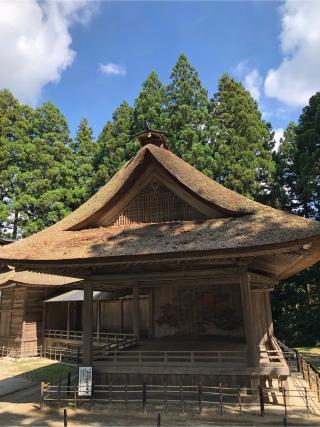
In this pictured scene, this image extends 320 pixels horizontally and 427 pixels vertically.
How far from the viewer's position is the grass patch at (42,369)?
1800cm

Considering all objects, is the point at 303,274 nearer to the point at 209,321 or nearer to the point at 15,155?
the point at 209,321

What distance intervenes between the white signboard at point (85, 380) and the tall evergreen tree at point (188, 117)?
22.2 metres

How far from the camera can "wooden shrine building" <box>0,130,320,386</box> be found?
36.7 ft

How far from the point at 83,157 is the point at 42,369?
25971 millimetres

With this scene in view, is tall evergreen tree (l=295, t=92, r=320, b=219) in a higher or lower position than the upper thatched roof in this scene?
higher

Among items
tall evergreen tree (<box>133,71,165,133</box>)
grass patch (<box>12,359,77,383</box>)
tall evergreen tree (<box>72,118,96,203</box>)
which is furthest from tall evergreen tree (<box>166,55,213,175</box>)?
grass patch (<box>12,359,77,383</box>)

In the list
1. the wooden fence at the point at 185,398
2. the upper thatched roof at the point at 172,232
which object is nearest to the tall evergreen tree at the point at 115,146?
the upper thatched roof at the point at 172,232

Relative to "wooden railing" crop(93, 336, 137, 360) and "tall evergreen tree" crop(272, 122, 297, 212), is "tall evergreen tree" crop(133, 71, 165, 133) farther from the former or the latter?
"wooden railing" crop(93, 336, 137, 360)

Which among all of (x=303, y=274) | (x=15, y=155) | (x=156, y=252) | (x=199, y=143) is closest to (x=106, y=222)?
(x=156, y=252)

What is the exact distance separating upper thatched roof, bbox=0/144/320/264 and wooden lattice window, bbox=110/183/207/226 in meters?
0.49

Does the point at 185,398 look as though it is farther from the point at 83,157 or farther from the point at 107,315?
the point at 83,157

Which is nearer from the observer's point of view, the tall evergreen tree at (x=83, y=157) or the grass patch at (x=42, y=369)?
the grass patch at (x=42, y=369)

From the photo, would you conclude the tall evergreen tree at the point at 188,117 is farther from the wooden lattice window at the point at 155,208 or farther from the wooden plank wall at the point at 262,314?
the wooden lattice window at the point at 155,208

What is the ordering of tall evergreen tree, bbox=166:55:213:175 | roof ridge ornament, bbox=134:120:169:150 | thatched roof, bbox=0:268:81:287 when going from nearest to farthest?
roof ridge ornament, bbox=134:120:169:150 → thatched roof, bbox=0:268:81:287 → tall evergreen tree, bbox=166:55:213:175
